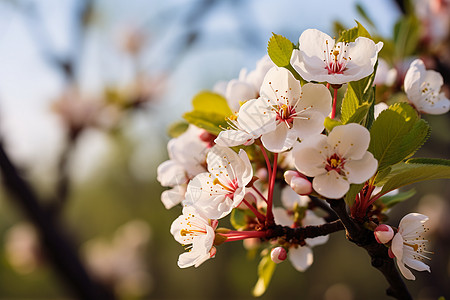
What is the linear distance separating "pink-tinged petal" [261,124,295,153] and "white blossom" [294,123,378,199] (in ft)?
0.08

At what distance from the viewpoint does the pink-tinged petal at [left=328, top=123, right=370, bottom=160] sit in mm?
457

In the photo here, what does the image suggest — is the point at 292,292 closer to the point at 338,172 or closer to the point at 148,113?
the point at 148,113

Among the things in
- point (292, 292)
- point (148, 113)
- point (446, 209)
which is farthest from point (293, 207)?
point (292, 292)

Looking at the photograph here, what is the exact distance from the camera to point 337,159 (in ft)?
1.57

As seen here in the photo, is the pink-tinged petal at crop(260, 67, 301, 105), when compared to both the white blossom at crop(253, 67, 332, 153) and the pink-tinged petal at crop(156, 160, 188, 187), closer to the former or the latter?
the white blossom at crop(253, 67, 332, 153)

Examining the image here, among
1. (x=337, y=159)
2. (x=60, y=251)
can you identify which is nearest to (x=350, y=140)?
(x=337, y=159)

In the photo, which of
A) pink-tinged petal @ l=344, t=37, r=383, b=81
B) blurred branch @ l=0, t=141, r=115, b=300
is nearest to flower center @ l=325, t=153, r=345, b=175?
pink-tinged petal @ l=344, t=37, r=383, b=81

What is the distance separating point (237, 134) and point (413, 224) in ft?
0.86

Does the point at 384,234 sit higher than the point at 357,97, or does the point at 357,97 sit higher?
the point at 357,97

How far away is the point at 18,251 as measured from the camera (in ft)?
9.41

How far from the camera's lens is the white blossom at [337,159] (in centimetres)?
46

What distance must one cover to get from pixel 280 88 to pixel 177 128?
0.90 ft

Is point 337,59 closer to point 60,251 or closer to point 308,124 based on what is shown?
point 308,124

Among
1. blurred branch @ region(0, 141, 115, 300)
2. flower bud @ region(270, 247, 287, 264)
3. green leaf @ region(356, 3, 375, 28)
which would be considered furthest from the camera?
blurred branch @ region(0, 141, 115, 300)
